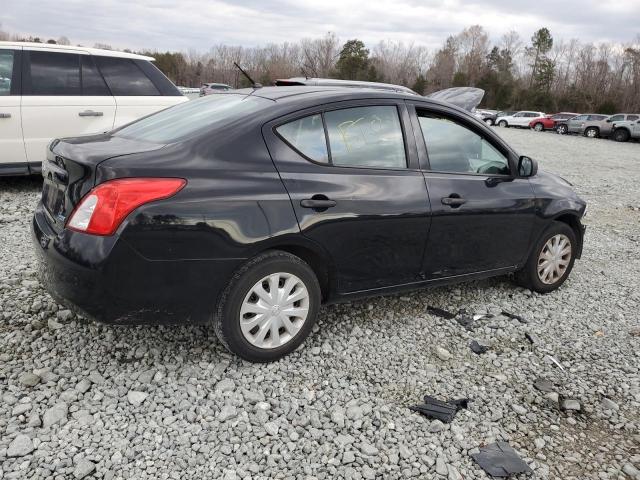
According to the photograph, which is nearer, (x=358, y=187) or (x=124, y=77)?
(x=358, y=187)

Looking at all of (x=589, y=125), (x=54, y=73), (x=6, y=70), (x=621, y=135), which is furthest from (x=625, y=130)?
(x=6, y=70)

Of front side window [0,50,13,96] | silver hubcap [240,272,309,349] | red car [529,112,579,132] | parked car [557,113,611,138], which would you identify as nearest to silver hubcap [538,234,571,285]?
silver hubcap [240,272,309,349]

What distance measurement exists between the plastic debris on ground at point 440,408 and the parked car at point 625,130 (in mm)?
32002

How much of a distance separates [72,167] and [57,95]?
459cm

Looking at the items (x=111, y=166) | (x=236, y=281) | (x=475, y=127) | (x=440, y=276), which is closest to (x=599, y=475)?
(x=440, y=276)

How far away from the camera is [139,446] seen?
2.49 meters

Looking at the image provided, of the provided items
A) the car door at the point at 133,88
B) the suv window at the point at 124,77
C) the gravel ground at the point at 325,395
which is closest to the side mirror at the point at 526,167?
the gravel ground at the point at 325,395

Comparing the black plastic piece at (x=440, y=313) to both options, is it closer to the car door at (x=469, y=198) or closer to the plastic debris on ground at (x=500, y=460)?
the car door at (x=469, y=198)

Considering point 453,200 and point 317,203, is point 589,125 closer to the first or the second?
point 453,200

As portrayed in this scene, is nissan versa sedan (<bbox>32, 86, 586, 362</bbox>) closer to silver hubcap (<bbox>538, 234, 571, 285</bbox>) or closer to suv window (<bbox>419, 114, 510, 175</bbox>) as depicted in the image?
suv window (<bbox>419, 114, 510, 175</bbox>)

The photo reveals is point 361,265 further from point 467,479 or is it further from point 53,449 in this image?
point 53,449

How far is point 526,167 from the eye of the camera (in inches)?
168

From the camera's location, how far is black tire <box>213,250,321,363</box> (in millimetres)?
2955

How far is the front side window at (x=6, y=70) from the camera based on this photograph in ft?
21.2
